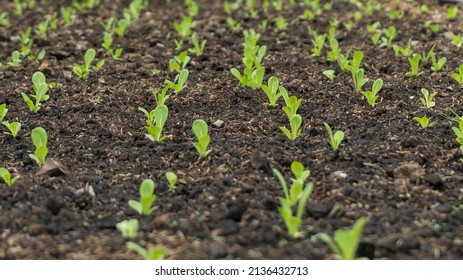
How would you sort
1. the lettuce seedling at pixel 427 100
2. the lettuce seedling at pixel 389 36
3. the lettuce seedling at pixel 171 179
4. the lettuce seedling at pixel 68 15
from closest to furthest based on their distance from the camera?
the lettuce seedling at pixel 171 179 < the lettuce seedling at pixel 427 100 < the lettuce seedling at pixel 389 36 < the lettuce seedling at pixel 68 15

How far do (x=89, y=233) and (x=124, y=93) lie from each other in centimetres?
180

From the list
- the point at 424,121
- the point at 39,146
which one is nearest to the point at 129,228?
the point at 39,146

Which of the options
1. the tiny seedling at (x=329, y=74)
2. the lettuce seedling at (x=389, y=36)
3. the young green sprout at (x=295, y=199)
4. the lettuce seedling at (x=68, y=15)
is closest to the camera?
the young green sprout at (x=295, y=199)

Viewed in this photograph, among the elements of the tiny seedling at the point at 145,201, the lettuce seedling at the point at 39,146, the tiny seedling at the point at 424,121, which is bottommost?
the tiny seedling at the point at 145,201

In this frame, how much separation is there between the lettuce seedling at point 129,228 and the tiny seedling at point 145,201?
5.2 inches

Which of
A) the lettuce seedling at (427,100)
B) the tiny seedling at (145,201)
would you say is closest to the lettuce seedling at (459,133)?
the lettuce seedling at (427,100)

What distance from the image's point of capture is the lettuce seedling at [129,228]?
2.51 metres

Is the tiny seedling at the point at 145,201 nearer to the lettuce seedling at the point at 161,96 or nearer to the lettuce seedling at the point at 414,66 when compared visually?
the lettuce seedling at the point at 161,96

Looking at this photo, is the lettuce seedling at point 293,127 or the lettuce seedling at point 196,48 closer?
the lettuce seedling at point 293,127

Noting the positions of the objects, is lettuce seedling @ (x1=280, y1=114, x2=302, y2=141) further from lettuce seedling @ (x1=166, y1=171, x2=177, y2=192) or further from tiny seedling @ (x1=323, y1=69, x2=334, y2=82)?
tiny seedling @ (x1=323, y1=69, x2=334, y2=82)

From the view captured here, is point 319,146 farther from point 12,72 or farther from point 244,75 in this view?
point 12,72

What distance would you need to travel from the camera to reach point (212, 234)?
8.27 feet

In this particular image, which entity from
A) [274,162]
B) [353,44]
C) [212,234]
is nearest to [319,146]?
[274,162]

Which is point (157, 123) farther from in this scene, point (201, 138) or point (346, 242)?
point (346, 242)
